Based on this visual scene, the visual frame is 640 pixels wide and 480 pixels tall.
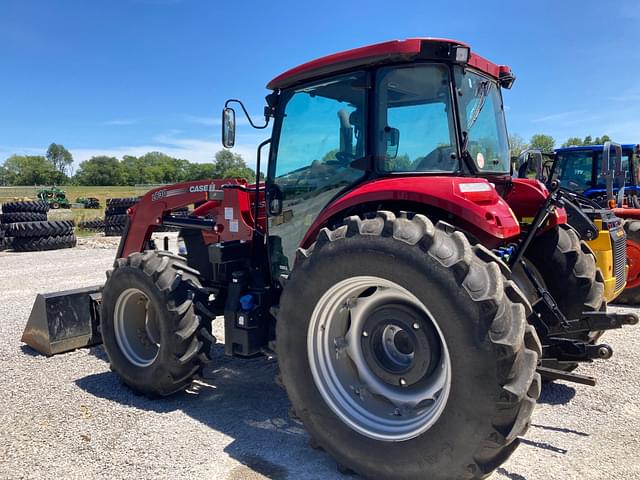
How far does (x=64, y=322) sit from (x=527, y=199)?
15.2 ft

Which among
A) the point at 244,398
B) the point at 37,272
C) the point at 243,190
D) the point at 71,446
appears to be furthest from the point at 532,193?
the point at 37,272

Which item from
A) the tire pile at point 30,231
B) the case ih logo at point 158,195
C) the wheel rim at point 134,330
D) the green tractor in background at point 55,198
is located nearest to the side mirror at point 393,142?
the wheel rim at point 134,330

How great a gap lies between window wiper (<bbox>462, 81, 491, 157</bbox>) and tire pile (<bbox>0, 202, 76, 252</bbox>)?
14.1 metres

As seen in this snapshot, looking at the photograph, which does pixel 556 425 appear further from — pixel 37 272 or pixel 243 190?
pixel 37 272

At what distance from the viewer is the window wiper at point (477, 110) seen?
3.42 metres

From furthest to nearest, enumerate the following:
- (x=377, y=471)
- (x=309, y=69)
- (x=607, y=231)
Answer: (x=607, y=231), (x=309, y=69), (x=377, y=471)

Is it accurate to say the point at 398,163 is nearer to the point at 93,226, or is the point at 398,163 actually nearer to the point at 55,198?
the point at 93,226

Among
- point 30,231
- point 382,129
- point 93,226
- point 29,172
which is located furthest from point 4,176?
point 382,129

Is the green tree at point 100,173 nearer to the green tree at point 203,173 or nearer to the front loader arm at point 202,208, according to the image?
the green tree at point 203,173

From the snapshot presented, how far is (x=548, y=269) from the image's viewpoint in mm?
4176

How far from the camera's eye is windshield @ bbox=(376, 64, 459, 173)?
11.1ft

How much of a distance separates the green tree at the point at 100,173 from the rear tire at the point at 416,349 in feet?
373

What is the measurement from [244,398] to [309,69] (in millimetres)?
2644

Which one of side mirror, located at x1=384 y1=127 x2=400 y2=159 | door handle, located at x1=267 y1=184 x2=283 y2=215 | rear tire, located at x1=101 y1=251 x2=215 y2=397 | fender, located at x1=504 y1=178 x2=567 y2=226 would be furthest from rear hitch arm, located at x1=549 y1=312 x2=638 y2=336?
rear tire, located at x1=101 y1=251 x2=215 y2=397
